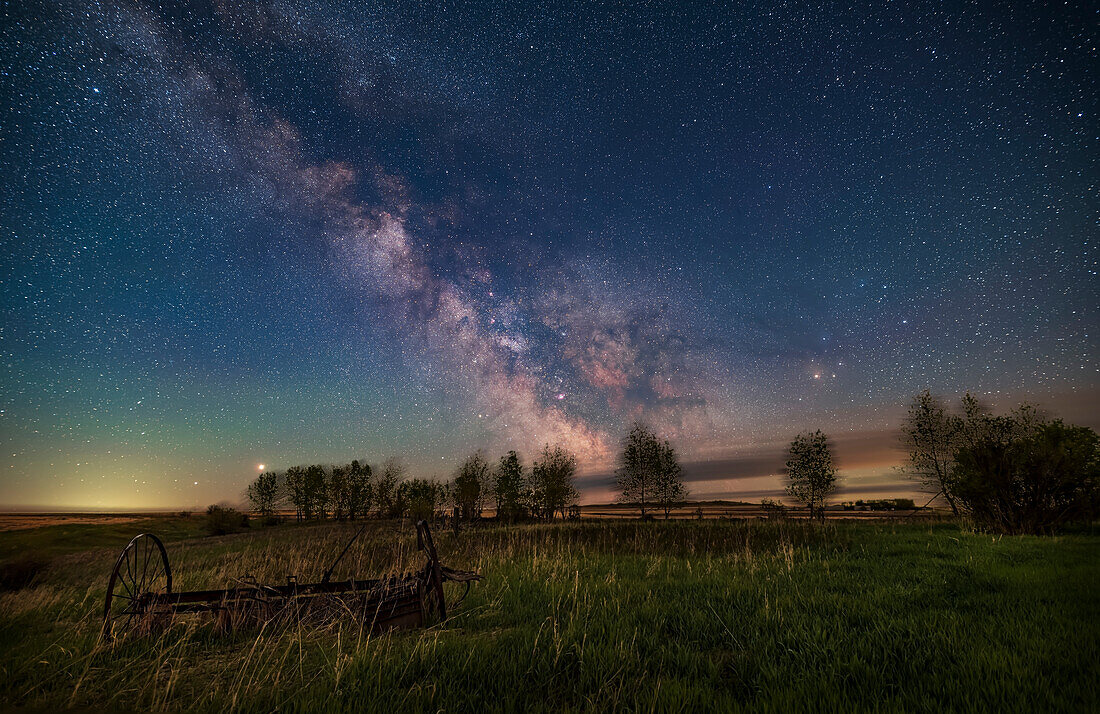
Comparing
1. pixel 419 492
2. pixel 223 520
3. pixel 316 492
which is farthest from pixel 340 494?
pixel 223 520

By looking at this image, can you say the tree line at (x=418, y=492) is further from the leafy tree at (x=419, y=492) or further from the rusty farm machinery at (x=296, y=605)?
the rusty farm machinery at (x=296, y=605)

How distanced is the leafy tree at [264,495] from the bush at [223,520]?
29.0 meters

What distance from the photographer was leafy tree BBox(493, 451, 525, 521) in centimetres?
6028

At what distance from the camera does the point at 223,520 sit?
5203 cm

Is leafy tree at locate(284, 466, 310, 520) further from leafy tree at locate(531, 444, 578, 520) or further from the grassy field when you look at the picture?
the grassy field

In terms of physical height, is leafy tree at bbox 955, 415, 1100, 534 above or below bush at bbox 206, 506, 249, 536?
above

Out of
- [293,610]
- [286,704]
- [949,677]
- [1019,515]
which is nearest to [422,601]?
[293,610]

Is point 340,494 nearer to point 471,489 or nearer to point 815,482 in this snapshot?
point 471,489

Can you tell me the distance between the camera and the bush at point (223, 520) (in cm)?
5153

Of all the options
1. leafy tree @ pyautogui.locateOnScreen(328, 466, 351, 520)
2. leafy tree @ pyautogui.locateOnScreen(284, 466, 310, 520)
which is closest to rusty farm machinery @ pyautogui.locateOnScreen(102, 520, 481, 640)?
leafy tree @ pyautogui.locateOnScreen(328, 466, 351, 520)

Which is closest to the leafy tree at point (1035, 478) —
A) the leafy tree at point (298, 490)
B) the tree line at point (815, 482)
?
the tree line at point (815, 482)

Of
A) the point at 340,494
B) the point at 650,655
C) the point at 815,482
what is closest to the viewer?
the point at 650,655

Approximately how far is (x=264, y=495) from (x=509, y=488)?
2121 inches

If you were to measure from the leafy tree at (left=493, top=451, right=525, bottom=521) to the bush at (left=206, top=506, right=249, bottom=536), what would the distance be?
32620 mm
